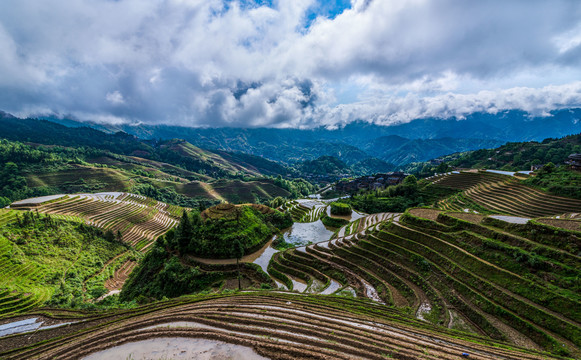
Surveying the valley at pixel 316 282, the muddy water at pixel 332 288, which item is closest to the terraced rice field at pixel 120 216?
the valley at pixel 316 282

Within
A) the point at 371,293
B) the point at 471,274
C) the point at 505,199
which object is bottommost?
the point at 371,293

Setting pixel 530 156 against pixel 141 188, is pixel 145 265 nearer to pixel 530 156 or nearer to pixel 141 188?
pixel 141 188

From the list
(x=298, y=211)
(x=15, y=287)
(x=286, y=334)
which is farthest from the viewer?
(x=298, y=211)

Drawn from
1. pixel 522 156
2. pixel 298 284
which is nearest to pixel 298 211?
pixel 298 284

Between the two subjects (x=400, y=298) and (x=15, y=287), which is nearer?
(x=400, y=298)

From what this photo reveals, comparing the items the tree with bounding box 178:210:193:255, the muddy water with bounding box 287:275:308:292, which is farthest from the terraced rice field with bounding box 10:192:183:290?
the muddy water with bounding box 287:275:308:292

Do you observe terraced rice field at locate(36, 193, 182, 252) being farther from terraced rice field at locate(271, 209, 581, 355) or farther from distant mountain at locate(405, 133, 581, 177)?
distant mountain at locate(405, 133, 581, 177)

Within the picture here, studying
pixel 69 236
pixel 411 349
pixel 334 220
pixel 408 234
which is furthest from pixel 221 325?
pixel 69 236

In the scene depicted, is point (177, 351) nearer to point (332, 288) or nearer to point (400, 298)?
point (332, 288)
